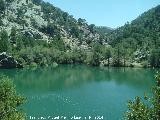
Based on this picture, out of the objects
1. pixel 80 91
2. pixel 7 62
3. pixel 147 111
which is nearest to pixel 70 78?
pixel 80 91

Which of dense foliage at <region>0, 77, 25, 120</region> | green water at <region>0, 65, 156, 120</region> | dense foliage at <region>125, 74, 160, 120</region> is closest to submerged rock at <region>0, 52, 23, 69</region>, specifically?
green water at <region>0, 65, 156, 120</region>

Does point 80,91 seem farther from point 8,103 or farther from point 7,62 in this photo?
point 8,103

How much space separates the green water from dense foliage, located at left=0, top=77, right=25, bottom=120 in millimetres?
39313

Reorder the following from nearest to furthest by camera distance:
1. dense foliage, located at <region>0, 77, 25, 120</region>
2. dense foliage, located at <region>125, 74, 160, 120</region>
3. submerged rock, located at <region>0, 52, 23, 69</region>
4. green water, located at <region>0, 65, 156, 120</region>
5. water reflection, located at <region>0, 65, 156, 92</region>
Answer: dense foliage, located at <region>125, 74, 160, 120</region> → dense foliage, located at <region>0, 77, 25, 120</region> → green water, located at <region>0, 65, 156, 120</region> → water reflection, located at <region>0, 65, 156, 92</region> → submerged rock, located at <region>0, 52, 23, 69</region>

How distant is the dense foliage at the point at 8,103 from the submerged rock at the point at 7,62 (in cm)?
14878

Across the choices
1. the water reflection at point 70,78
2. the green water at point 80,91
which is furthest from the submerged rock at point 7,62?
the green water at point 80,91

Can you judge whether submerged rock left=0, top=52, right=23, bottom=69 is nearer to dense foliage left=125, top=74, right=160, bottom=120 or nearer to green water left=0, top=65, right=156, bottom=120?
green water left=0, top=65, right=156, bottom=120

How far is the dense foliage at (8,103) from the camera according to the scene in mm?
35400

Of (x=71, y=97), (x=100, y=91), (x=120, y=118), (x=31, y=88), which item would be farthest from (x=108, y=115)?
(x=31, y=88)

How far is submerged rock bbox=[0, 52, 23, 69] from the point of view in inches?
7347

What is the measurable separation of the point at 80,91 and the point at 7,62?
3071 inches

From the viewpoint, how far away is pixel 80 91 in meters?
119

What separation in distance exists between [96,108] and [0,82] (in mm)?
48609

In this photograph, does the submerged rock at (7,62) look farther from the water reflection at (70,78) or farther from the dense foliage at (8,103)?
the dense foliage at (8,103)
